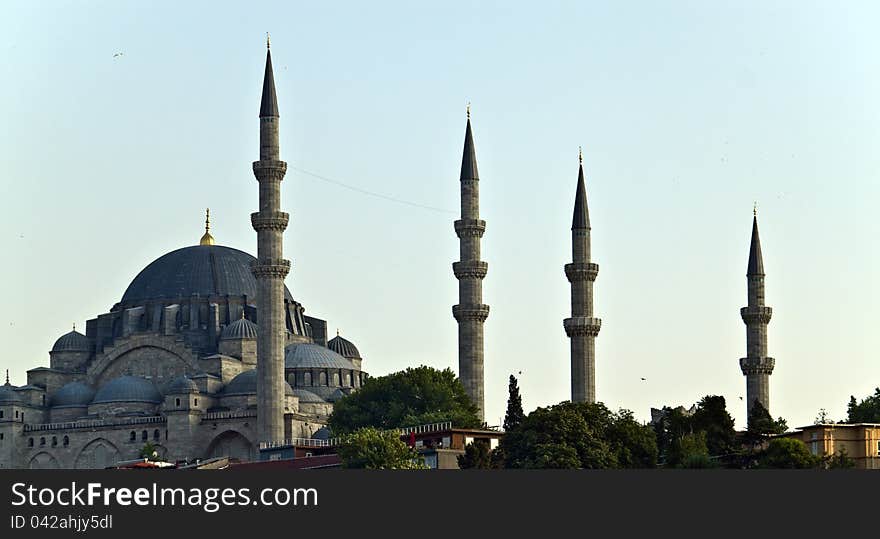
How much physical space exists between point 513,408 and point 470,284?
1008 centimetres

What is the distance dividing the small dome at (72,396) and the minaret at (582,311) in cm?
2703

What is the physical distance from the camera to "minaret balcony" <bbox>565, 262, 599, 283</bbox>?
89375mm

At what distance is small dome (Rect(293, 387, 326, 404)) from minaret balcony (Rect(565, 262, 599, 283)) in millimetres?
17998

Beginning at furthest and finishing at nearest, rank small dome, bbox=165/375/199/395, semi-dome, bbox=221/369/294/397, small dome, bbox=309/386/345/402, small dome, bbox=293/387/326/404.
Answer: small dome, bbox=309/386/345/402
small dome, bbox=293/387/326/404
semi-dome, bbox=221/369/294/397
small dome, bbox=165/375/199/395

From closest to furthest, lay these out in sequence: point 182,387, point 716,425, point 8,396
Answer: point 716,425 → point 182,387 → point 8,396

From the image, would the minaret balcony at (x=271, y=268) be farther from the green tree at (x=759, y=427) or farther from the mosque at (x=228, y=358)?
the green tree at (x=759, y=427)

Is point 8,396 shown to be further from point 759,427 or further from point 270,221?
point 759,427

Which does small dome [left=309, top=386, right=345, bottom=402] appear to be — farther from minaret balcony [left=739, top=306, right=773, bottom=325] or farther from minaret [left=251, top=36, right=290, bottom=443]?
minaret balcony [left=739, top=306, right=773, bottom=325]

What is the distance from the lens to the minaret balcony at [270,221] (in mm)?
89812

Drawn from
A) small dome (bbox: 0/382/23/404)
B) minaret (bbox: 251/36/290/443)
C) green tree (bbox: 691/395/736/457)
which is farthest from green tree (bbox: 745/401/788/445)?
small dome (bbox: 0/382/23/404)

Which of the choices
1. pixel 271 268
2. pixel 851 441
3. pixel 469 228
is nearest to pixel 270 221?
pixel 271 268

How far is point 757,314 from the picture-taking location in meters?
92.5

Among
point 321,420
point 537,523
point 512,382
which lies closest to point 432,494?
point 537,523

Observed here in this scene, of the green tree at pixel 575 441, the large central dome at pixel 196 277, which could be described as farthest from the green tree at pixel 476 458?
the large central dome at pixel 196 277
